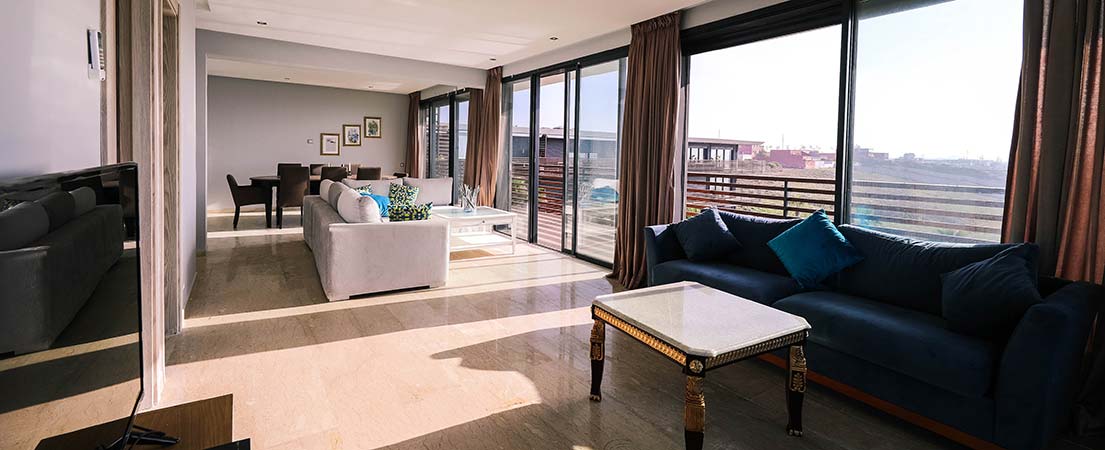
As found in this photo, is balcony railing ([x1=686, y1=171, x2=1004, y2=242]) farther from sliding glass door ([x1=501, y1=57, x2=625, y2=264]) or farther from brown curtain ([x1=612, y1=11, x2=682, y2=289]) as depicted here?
sliding glass door ([x1=501, y1=57, x2=625, y2=264])

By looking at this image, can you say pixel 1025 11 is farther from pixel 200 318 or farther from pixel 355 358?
pixel 200 318

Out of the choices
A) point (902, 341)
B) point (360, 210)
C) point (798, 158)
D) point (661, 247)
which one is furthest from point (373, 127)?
point (902, 341)

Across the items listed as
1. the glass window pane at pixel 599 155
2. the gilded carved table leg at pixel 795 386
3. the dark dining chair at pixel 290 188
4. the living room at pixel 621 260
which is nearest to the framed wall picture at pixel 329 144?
the dark dining chair at pixel 290 188

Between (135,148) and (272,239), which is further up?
(135,148)

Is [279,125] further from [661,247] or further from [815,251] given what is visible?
[815,251]

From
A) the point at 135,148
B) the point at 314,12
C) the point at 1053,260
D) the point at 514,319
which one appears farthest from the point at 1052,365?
the point at 314,12

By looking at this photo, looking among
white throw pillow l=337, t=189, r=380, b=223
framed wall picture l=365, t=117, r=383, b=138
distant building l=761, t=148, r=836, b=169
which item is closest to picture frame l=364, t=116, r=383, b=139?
framed wall picture l=365, t=117, r=383, b=138

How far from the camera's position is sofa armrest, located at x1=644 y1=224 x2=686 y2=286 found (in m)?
3.94

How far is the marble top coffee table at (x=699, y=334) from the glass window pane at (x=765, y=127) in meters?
2.53

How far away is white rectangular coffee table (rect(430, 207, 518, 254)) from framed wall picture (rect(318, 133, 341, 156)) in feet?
16.7

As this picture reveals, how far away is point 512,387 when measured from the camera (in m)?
2.74

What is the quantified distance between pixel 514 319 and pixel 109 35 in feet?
8.67

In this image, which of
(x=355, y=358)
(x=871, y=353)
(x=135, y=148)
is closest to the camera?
(x=135, y=148)

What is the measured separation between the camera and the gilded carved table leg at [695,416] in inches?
78.5
